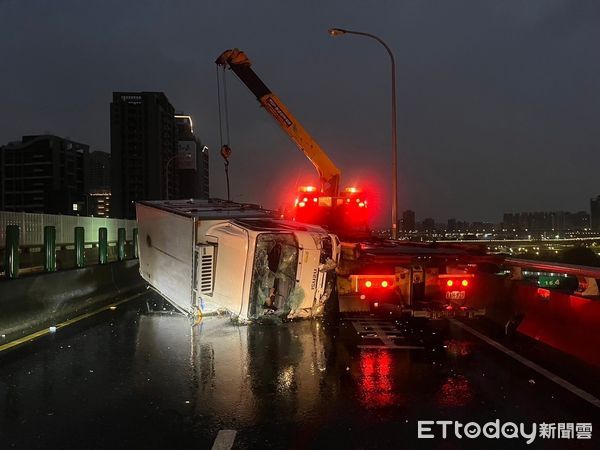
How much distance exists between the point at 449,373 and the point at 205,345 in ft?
13.1

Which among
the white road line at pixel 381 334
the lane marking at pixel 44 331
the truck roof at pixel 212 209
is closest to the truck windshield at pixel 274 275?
the truck roof at pixel 212 209

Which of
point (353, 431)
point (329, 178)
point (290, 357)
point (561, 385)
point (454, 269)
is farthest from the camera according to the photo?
point (329, 178)

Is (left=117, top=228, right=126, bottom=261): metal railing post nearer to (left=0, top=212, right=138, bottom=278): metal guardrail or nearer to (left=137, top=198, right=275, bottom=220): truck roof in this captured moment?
(left=0, top=212, right=138, bottom=278): metal guardrail

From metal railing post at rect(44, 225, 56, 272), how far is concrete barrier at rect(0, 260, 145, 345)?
384 mm

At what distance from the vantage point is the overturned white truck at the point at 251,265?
10.5 m

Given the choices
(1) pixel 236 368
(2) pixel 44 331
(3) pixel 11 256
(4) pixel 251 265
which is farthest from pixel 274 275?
(3) pixel 11 256

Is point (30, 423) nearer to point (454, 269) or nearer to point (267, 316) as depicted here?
point (267, 316)

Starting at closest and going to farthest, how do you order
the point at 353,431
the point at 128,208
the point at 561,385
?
1. the point at 353,431
2. the point at 561,385
3. the point at 128,208

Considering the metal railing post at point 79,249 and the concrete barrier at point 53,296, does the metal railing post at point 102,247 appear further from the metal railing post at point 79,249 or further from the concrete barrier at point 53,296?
the metal railing post at point 79,249

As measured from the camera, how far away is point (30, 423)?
5.62 meters

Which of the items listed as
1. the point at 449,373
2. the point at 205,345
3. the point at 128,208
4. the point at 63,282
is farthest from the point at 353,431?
the point at 128,208

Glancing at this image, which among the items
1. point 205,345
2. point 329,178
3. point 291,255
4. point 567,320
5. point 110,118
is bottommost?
point 205,345

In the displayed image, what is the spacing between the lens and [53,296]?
12.6 meters

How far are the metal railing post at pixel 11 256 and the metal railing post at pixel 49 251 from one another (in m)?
1.60
